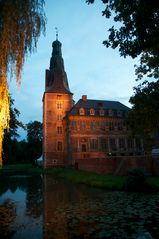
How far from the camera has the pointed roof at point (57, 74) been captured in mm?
58750

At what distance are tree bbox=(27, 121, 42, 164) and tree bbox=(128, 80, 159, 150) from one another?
190 ft

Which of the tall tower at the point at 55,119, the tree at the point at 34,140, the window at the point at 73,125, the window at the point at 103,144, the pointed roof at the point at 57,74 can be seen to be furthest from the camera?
the tree at the point at 34,140

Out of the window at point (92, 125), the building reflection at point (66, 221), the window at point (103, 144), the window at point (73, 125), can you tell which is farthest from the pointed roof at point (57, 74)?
the building reflection at point (66, 221)

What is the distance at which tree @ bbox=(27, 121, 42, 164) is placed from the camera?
240ft

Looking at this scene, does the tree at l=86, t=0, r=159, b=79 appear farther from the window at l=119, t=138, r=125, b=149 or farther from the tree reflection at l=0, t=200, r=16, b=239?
the window at l=119, t=138, r=125, b=149

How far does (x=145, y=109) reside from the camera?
51.3ft

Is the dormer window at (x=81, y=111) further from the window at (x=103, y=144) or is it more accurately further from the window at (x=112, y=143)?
the window at (x=112, y=143)

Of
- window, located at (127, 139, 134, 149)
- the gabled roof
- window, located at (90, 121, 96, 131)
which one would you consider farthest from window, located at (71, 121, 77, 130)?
window, located at (127, 139, 134, 149)

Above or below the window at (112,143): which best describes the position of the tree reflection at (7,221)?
below

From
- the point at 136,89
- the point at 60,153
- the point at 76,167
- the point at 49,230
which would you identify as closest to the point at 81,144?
the point at 60,153

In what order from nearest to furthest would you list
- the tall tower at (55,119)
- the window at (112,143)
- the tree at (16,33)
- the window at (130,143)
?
1. the tree at (16,33)
2. the window at (112,143)
3. the tall tower at (55,119)
4. the window at (130,143)

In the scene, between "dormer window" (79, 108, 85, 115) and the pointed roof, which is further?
the pointed roof

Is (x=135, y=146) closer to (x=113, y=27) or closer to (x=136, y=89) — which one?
(x=136, y=89)

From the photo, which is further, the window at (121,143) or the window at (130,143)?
the window at (130,143)
